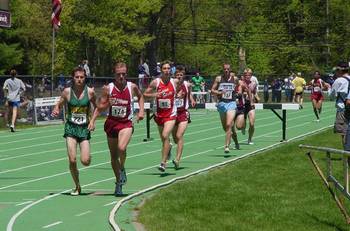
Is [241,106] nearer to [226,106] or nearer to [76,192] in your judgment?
[226,106]

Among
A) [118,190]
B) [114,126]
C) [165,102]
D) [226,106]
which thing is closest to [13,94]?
[226,106]

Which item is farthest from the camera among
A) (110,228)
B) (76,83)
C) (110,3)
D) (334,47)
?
(334,47)

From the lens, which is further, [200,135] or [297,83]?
[297,83]

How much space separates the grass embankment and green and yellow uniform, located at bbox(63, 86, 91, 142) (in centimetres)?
147

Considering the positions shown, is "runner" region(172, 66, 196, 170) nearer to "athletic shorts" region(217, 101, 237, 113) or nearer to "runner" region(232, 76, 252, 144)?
"athletic shorts" region(217, 101, 237, 113)

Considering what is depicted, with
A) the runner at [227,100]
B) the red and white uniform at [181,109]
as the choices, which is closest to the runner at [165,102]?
the red and white uniform at [181,109]

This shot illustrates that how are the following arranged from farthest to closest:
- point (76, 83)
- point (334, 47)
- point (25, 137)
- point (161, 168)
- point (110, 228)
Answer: point (334, 47) < point (25, 137) < point (161, 168) < point (76, 83) < point (110, 228)

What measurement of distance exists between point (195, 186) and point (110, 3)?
162ft

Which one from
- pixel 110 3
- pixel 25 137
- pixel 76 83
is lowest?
pixel 25 137

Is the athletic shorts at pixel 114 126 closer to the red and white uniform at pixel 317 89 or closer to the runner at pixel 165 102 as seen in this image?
the runner at pixel 165 102

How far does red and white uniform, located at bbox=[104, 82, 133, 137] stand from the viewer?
13.5 metres

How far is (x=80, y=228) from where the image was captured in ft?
34.3

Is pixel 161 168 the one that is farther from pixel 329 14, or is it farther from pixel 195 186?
pixel 329 14

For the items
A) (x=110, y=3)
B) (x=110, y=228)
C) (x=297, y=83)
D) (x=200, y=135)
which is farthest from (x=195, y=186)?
(x=110, y=3)
